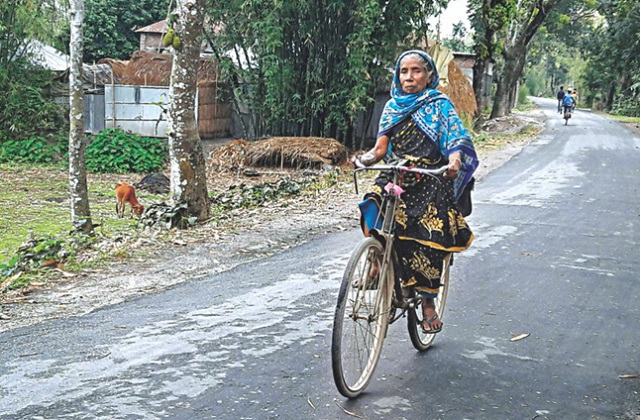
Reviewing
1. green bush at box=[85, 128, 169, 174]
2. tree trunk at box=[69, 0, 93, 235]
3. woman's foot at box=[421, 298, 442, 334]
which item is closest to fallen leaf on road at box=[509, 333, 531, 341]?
woman's foot at box=[421, 298, 442, 334]

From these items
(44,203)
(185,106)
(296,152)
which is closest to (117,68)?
(296,152)

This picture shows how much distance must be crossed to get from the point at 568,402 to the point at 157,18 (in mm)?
35050

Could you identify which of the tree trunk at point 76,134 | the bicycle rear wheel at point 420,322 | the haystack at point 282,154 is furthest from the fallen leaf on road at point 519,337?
the haystack at point 282,154

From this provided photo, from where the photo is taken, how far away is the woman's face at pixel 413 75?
395 centimetres

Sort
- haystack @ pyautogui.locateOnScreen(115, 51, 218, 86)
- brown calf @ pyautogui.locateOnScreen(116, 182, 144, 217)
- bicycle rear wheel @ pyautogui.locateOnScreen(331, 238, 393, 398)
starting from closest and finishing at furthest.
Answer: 1. bicycle rear wheel @ pyautogui.locateOnScreen(331, 238, 393, 398)
2. brown calf @ pyautogui.locateOnScreen(116, 182, 144, 217)
3. haystack @ pyautogui.locateOnScreen(115, 51, 218, 86)

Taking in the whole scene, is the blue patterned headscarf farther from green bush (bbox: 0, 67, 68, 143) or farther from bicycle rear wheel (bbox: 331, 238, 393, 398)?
green bush (bbox: 0, 67, 68, 143)

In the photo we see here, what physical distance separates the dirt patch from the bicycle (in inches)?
99.9

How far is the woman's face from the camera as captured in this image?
3951 millimetres

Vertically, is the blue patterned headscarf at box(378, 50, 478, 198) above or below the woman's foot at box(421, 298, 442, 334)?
above

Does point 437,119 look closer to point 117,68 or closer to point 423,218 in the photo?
point 423,218

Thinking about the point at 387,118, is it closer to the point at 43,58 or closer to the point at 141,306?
the point at 141,306

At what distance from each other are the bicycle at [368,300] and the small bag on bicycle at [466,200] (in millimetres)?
476

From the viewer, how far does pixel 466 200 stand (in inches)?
165

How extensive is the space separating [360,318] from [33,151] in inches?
737
